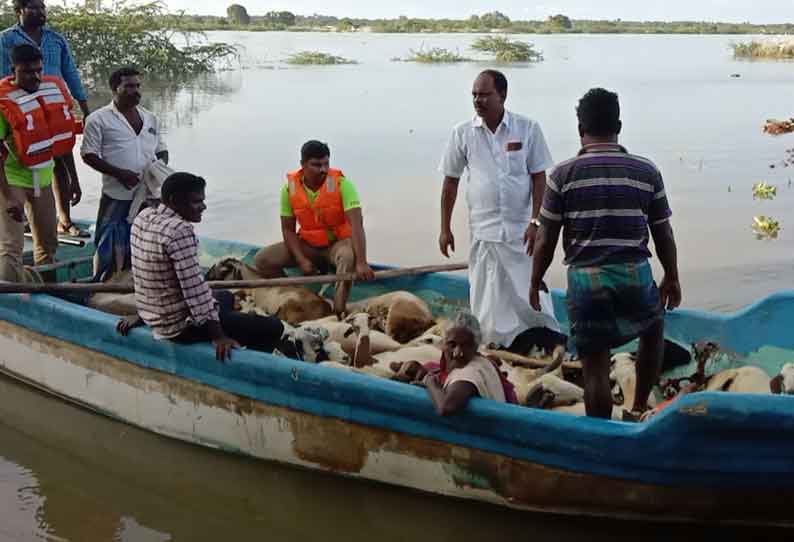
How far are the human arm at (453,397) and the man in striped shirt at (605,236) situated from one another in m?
0.47

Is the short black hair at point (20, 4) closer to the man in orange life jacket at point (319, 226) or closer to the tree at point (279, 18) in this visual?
the man in orange life jacket at point (319, 226)

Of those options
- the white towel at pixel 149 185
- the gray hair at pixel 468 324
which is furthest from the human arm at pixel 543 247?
the white towel at pixel 149 185

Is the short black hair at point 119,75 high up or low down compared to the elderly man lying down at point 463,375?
up

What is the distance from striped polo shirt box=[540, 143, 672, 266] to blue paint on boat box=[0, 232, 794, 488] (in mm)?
645

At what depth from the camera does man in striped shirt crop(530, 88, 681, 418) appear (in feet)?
11.9

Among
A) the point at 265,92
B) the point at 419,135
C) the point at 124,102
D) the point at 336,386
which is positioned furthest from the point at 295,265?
the point at 265,92

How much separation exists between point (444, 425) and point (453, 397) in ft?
0.73

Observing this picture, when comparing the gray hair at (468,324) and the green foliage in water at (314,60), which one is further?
the green foliage in water at (314,60)

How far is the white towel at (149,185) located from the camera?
5.62 metres

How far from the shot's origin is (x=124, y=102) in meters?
5.52

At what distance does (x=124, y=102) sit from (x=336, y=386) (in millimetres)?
2406

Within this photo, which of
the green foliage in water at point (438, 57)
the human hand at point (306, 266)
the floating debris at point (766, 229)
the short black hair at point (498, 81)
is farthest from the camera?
the green foliage in water at point (438, 57)

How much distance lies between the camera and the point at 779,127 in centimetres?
1555

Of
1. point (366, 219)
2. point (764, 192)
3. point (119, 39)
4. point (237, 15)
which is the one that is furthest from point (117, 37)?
point (237, 15)
